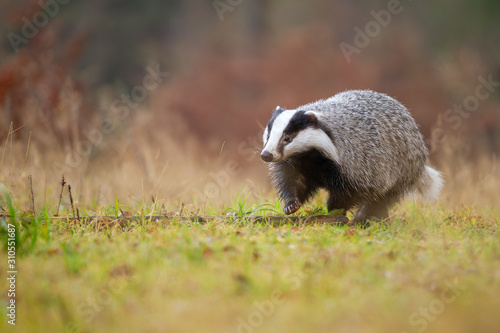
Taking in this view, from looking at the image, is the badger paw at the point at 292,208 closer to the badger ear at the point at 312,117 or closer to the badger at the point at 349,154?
the badger at the point at 349,154

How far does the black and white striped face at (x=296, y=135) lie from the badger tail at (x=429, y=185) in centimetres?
139

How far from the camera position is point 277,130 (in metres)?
5.09

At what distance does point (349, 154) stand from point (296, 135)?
1.94ft

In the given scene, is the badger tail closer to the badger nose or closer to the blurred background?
the blurred background

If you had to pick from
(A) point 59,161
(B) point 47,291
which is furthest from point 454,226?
(A) point 59,161

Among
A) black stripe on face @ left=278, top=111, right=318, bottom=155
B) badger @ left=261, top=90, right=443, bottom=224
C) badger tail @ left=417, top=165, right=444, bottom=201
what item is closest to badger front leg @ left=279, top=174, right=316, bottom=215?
badger @ left=261, top=90, right=443, bottom=224

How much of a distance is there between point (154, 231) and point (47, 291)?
1.35 m

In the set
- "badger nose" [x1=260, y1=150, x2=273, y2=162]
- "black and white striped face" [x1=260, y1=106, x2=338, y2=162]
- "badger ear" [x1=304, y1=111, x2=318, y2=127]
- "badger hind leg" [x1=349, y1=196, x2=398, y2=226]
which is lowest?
"badger hind leg" [x1=349, y1=196, x2=398, y2=226]

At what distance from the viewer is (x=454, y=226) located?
5.16 m

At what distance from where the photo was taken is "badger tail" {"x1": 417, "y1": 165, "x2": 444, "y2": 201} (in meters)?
6.02

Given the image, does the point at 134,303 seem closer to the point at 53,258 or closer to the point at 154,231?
the point at 53,258

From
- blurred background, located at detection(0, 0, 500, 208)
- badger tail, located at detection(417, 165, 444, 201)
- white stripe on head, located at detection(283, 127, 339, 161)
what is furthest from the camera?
blurred background, located at detection(0, 0, 500, 208)

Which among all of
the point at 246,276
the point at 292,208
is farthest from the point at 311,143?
the point at 246,276

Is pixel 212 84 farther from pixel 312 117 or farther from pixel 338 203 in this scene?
pixel 312 117
